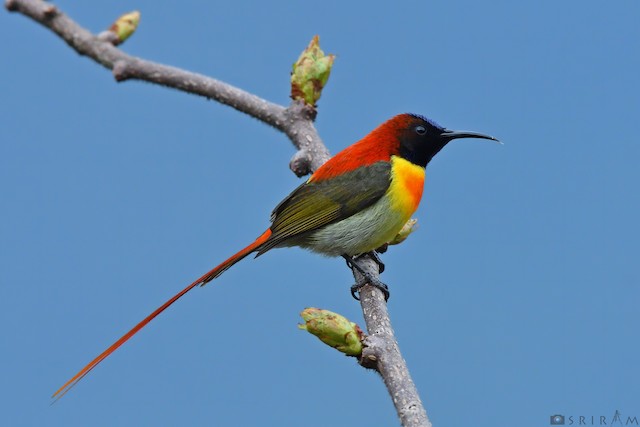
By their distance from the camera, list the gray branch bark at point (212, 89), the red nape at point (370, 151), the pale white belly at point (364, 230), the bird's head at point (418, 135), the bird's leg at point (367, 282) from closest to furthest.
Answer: the bird's leg at point (367, 282)
the pale white belly at point (364, 230)
the red nape at point (370, 151)
the gray branch bark at point (212, 89)
the bird's head at point (418, 135)

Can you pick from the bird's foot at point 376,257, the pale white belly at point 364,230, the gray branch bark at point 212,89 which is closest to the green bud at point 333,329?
the gray branch bark at point 212,89

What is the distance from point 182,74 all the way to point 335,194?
134 centimetres

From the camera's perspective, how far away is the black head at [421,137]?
497cm

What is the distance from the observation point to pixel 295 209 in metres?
4.69

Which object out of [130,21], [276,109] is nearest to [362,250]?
[276,109]

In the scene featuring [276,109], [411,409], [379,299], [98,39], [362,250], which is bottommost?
[411,409]

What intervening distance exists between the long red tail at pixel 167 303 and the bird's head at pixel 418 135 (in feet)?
3.42

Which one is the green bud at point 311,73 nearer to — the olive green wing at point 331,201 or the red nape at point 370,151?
the red nape at point 370,151

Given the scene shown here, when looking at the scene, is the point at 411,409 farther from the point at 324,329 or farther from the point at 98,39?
the point at 98,39

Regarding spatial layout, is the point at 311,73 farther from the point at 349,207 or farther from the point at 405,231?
the point at 405,231

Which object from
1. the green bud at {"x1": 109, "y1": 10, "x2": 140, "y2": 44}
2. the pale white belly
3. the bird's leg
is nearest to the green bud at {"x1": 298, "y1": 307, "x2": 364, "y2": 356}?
the bird's leg

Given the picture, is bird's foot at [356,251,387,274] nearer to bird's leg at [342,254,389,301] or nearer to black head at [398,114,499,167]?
bird's leg at [342,254,389,301]

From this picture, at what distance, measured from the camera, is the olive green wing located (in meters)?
4.60

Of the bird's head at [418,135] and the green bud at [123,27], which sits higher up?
the green bud at [123,27]
